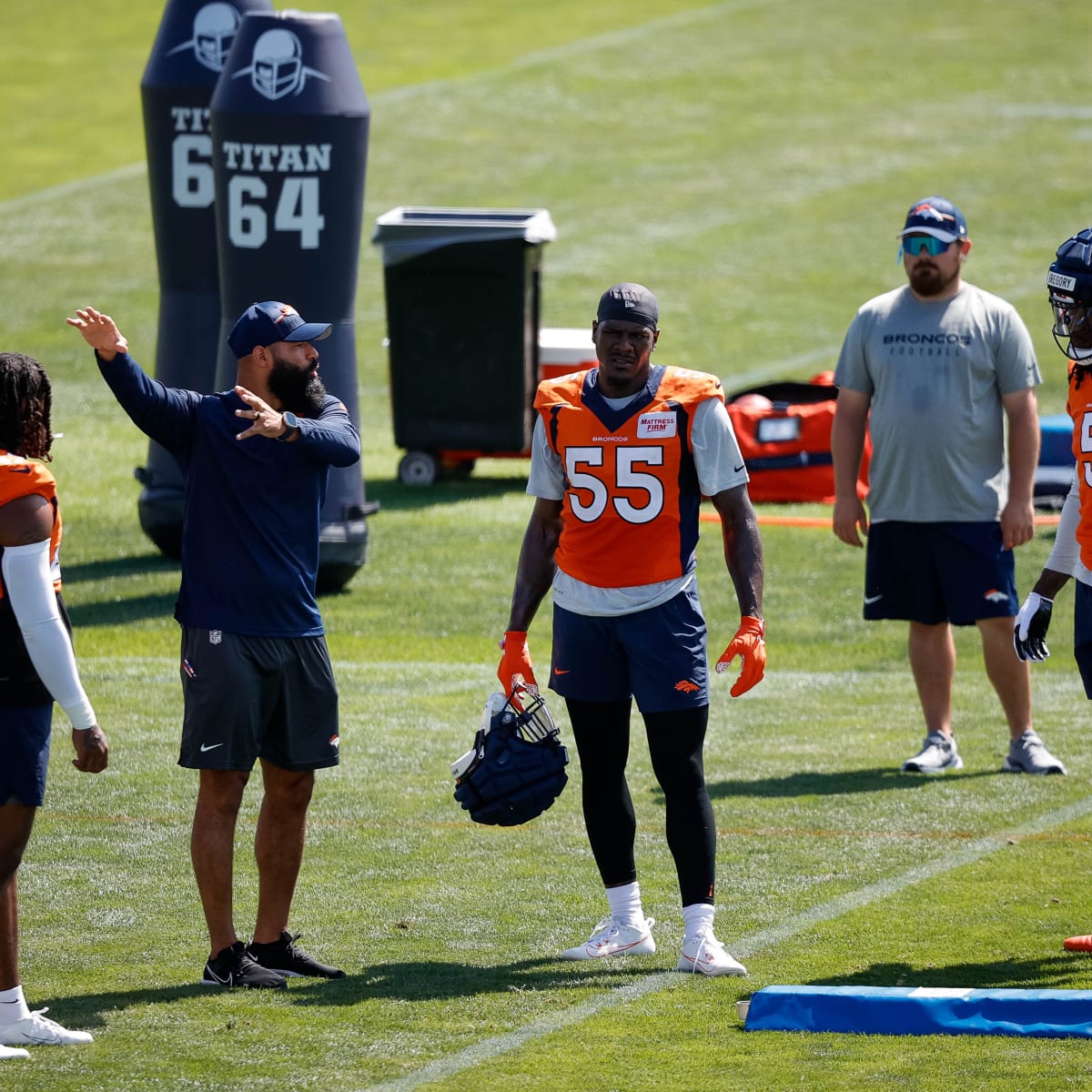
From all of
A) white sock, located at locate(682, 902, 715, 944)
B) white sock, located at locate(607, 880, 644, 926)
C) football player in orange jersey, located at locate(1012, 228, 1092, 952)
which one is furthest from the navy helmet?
white sock, located at locate(607, 880, 644, 926)

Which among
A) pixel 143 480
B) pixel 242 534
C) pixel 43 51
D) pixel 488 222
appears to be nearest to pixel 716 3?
pixel 43 51

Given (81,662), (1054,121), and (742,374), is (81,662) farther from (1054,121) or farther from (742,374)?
(1054,121)

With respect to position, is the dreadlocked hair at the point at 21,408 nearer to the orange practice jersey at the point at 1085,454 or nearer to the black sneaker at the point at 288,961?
the black sneaker at the point at 288,961

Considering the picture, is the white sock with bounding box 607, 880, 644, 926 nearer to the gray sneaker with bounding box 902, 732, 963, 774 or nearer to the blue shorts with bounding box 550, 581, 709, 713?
the blue shorts with bounding box 550, 581, 709, 713

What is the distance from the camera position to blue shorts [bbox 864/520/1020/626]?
815cm

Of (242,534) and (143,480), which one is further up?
(242,534)

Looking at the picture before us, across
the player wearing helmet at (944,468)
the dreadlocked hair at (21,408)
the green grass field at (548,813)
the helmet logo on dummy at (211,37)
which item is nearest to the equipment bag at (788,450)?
the green grass field at (548,813)

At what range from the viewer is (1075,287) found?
5680 millimetres

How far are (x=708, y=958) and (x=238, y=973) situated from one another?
1310 mm

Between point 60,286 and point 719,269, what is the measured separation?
26.4 ft

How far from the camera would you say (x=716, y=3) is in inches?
1582

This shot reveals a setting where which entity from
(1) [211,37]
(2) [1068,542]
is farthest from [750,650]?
(1) [211,37]

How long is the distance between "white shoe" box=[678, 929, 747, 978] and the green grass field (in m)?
0.07

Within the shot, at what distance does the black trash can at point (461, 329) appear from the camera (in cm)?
1562
